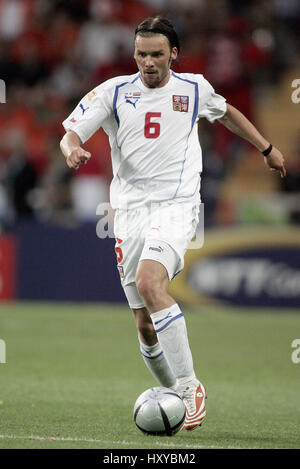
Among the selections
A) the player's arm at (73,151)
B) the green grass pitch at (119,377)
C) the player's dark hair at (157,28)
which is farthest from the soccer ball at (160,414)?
the player's dark hair at (157,28)

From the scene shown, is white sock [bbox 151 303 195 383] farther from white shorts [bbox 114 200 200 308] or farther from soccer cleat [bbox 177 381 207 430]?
white shorts [bbox 114 200 200 308]

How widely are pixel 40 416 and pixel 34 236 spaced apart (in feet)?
27.6

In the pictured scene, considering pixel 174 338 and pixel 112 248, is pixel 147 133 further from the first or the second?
pixel 112 248

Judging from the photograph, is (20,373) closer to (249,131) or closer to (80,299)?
(249,131)

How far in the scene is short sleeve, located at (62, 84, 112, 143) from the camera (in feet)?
19.2

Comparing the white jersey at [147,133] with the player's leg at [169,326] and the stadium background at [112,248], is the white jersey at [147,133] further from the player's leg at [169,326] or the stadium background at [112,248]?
the stadium background at [112,248]

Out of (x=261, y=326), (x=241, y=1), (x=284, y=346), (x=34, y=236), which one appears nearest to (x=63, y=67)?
(x=241, y=1)

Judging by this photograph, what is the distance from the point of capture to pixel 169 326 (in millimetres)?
5527

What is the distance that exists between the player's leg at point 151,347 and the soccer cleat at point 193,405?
538 mm

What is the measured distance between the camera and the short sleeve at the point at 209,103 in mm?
6133

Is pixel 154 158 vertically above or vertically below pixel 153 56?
below

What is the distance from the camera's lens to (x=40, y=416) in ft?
19.9

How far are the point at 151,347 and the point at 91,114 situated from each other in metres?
1.55

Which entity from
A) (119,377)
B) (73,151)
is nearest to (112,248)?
(119,377)
